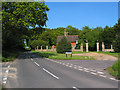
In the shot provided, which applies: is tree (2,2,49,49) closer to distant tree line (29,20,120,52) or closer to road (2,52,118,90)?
distant tree line (29,20,120,52)

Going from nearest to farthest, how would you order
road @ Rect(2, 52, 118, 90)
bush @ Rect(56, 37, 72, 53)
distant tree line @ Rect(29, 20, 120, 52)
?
road @ Rect(2, 52, 118, 90)
distant tree line @ Rect(29, 20, 120, 52)
bush @ Rect(56, 37, 72, 53)

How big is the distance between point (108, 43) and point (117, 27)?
1145 cm

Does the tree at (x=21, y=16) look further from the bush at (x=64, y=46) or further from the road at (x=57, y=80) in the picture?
the bush at (x=64, y=46)

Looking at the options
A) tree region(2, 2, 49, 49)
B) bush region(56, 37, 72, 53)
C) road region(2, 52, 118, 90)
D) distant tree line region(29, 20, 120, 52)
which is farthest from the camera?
bush region(56, 37, 72, 53)

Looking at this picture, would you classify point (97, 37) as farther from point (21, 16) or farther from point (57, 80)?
point (57, 80)

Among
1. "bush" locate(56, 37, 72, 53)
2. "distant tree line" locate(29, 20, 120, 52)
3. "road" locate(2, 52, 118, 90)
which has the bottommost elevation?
"road" locate(2, 52, 118, 90)

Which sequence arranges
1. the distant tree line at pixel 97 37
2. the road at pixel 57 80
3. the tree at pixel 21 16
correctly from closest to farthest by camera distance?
the road at pixel 57 80, the tree at pixel 21 16, the distant tree line at pixel 97 37

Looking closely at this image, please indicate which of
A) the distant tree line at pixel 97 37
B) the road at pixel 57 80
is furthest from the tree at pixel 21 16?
the road at pixel 57 80

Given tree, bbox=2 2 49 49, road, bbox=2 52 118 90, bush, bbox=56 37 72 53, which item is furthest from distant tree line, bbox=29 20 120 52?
road, bbox=2 52 118 90

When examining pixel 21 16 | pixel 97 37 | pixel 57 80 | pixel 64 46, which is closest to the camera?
pixel 57 80

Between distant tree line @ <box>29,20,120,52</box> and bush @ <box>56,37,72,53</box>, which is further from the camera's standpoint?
bush @ <box>56,37,72,53</box>

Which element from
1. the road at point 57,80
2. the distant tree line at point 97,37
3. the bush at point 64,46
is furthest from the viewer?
the bush at point 64,46

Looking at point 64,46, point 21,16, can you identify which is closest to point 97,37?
point 64,46

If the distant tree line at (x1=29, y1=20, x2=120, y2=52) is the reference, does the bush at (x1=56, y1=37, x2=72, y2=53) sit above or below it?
below
